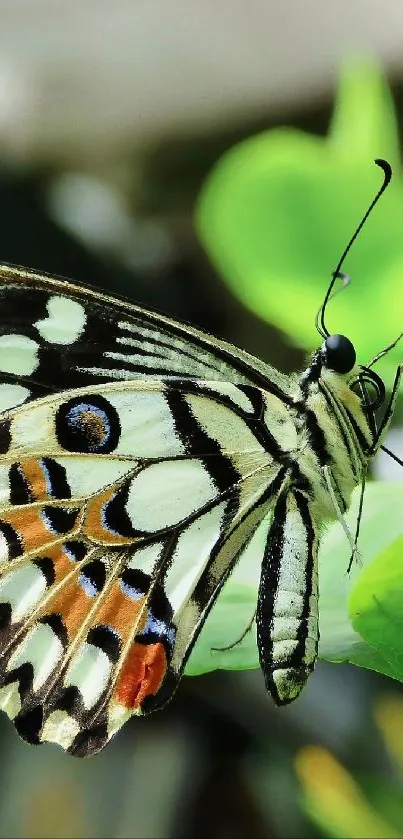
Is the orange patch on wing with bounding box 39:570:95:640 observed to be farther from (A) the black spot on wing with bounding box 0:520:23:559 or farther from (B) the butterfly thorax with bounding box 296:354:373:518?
(B) the butterfly thorax with bounding box 296:354:373:518

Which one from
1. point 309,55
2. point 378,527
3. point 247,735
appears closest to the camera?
point 378,527

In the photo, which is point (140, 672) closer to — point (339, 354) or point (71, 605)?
point (71, 605)

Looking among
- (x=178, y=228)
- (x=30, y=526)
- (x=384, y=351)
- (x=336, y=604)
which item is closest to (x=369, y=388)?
(x=384, y=351)

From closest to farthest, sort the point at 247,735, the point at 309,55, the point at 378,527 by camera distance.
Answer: the point at 378,527
the point at 309,55
the point at 247,735

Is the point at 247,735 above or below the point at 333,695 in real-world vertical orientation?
below

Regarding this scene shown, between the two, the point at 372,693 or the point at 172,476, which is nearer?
the point at 172,476

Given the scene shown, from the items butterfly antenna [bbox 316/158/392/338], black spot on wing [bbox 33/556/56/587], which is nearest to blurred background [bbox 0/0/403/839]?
butterfly antenna [bbox 316/158/392/338]

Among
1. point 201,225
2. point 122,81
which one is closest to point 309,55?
point 122,81

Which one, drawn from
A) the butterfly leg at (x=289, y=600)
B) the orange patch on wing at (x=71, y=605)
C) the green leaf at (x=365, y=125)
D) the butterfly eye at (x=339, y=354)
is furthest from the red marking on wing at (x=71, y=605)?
the green leaf at (x=365, y=125)

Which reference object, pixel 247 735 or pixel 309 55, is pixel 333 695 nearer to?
pixel 247 735
